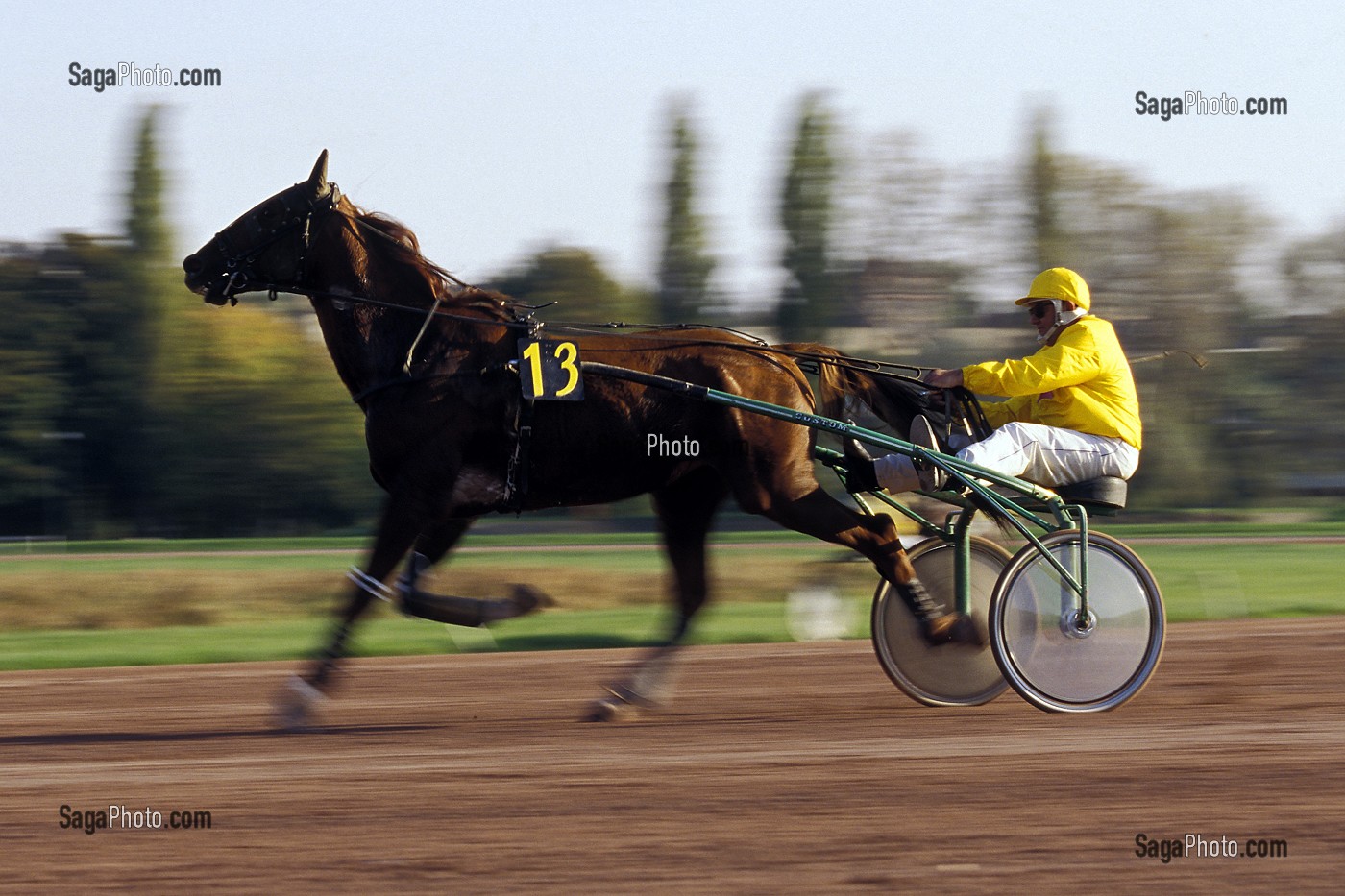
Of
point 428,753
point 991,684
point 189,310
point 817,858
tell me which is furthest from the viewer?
point 189,310

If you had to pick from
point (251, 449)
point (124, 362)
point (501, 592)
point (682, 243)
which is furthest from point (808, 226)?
point (501, 592)

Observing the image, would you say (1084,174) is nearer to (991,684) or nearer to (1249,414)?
(1249,414)

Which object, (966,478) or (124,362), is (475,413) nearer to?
(966,478)

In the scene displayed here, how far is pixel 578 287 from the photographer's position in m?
45.5

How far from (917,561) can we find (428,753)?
2.29 m

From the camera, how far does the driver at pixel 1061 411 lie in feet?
19.8

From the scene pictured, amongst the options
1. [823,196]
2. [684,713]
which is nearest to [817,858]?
[684,713]

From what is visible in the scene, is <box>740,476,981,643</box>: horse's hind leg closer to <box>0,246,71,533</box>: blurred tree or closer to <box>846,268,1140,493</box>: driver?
<box>846,268,1140,493</box>: driver

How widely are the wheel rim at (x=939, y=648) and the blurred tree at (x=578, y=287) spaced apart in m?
37.4

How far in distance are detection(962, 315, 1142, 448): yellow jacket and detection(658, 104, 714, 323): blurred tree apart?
119 feet

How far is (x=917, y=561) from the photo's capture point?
6738 mm

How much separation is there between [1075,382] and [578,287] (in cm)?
3997

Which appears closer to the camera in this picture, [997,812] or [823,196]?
[997,812]
